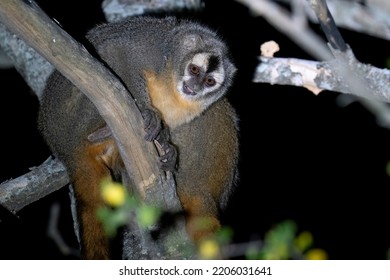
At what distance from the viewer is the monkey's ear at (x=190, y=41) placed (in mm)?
4582

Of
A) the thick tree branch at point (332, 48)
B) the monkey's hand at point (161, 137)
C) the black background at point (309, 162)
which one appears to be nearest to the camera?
the thick tree branch at point (332, 48)

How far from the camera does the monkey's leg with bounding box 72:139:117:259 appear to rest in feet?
13.9

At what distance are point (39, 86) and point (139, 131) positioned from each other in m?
2.35

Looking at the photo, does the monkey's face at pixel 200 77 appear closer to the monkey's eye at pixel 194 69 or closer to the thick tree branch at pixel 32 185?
the monkey's eye at pixel 194 69

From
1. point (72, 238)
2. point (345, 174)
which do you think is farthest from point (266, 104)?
point (72, 238)

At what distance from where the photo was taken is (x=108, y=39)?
4.49 metres

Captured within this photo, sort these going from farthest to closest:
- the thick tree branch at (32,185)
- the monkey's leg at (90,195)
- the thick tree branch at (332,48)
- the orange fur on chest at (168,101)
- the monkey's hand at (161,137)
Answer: the thick tree branch at (32,185)
the orange fur on chest at (168,101)
the monkey's leg at (90,195)
the monkey's hand at (161,137)
the thick tree branch at (332,48)


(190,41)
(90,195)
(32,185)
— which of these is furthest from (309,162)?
(90,195)

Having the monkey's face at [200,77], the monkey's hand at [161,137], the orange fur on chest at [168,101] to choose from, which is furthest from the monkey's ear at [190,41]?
the monkey's hand at [161,137]

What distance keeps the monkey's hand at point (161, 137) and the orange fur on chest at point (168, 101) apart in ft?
0.74

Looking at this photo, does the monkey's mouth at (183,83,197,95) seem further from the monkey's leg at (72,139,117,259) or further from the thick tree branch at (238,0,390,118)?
the thick tree branch at (238,0,390,118)

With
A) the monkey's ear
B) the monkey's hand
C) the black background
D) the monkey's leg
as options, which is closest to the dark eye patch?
the monkey's ear

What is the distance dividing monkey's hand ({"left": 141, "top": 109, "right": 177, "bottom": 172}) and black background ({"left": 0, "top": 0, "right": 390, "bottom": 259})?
3.24 metres
